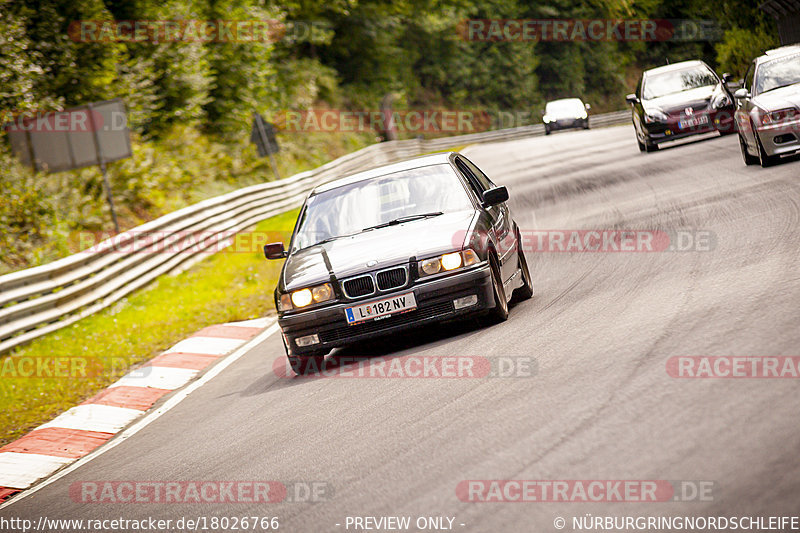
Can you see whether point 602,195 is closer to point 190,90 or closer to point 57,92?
point 57,92

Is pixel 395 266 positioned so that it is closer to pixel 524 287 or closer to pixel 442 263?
pixel 442 263

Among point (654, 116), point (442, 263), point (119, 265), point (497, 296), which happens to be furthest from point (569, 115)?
point (442, 263)

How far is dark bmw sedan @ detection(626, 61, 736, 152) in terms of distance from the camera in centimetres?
1978

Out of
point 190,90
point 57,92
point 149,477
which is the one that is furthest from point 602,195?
point 190,90

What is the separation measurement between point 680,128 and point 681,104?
1.57ft

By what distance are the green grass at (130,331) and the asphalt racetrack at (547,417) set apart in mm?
1715

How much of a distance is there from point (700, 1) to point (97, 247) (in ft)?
130

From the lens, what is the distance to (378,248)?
777 centimetres

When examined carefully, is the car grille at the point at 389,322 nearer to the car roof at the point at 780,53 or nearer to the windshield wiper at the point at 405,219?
the windshield wiper at the point at 405,219

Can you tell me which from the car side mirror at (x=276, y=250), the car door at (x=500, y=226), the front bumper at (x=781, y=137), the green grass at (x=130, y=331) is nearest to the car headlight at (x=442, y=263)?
the car door at (x=500, y=226)

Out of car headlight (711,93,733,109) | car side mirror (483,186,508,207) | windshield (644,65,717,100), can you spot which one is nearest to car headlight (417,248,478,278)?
car side mirror (483,186,508,207)

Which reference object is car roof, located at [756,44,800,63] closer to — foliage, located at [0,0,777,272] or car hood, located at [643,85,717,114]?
car hood, located at [643,85,717,114]

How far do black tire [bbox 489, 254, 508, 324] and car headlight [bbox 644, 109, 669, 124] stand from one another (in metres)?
13.1

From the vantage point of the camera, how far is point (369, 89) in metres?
52.7
